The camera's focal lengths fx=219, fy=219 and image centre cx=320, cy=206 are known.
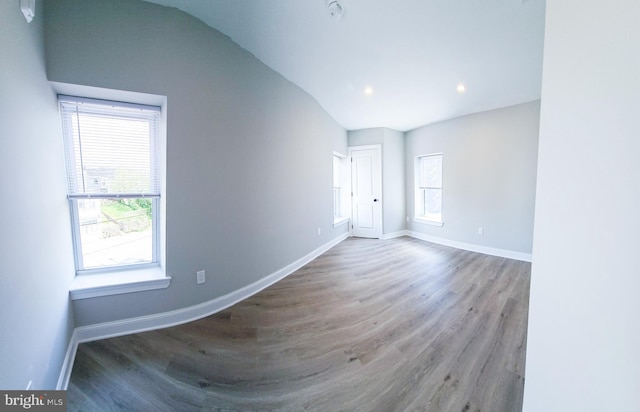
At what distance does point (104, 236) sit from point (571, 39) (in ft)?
9.78

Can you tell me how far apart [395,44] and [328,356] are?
110 inches

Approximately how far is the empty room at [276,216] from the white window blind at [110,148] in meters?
0.02

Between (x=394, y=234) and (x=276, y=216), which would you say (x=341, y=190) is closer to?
(x=394, y=234)

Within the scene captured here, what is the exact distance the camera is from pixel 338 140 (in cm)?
466

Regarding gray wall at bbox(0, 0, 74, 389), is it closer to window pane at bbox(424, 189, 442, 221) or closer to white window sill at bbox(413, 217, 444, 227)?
Result: white window sill at bbox(413, 217, 444, 227)

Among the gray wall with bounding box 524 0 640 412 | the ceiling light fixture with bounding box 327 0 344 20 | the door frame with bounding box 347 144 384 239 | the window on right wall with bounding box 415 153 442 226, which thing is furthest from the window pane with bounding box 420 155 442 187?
the gray wall with bounding box 524 0 640 412

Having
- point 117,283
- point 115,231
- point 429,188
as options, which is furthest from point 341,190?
point 117,283

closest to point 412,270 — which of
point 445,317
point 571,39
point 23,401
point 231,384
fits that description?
point 445,317

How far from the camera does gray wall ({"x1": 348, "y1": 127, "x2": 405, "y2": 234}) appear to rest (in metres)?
4.93

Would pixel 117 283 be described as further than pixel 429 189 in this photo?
No

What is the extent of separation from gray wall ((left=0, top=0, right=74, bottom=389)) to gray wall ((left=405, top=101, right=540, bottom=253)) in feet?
17.3

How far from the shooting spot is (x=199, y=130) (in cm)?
196

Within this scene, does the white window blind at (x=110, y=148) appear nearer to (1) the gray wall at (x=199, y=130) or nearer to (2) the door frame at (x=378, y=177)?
(1) the gray wall at (x=199, y=130)

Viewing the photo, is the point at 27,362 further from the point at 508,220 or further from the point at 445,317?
the point at 508,220
